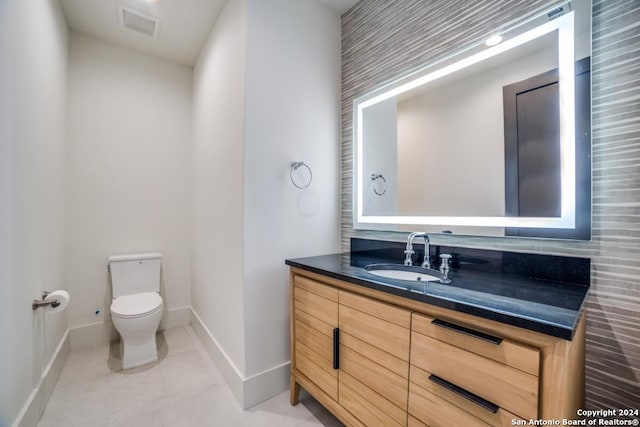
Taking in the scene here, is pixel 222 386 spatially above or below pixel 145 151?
below

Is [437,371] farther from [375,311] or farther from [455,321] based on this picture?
[375,311]

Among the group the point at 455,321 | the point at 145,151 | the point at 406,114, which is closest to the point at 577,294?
the point at 455,321

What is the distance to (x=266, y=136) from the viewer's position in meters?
1.74

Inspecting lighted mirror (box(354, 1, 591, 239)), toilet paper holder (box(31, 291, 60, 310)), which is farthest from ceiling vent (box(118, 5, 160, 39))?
toilet paper holder (box(31, 291, 60, 310))

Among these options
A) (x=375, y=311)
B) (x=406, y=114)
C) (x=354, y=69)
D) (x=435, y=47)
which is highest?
(x=354, y=69)

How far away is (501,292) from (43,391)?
8.04 ft

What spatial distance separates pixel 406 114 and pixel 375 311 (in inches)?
49.1

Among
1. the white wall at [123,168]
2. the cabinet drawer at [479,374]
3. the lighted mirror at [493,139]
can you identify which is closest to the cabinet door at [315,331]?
the cabinet drawer at [479,374]

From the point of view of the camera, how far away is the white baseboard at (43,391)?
53.1 inches

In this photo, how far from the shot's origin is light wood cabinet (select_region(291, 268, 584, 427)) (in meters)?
0.71

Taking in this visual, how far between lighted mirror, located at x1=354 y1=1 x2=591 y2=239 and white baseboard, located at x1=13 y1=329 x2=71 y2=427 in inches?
81.7

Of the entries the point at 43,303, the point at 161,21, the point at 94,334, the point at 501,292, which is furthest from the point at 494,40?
the point at 94,334

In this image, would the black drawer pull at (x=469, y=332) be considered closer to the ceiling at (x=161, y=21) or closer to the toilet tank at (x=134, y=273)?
the ceiling at (x=161, y=21)

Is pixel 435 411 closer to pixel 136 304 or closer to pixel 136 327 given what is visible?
pixel 136 327
